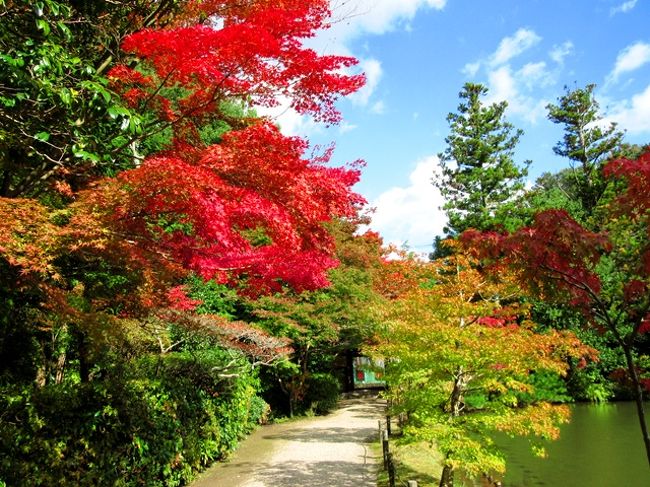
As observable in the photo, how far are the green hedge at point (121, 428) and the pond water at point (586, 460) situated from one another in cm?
585

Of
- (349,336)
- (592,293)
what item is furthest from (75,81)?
(349,336)

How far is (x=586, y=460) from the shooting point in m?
9.91

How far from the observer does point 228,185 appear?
4.64m

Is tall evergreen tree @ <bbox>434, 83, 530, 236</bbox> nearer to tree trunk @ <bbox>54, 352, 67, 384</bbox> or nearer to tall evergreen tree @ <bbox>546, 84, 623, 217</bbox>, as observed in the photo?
tall evergreen tree @ <bbox>546, 84, 623, 217</bbox>

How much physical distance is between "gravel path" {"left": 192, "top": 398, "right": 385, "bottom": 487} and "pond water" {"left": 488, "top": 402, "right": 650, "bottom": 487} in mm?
3019

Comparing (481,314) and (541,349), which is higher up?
(481,314)

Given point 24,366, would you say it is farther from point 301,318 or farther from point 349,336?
point 349,336

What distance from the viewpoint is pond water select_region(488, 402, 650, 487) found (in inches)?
335

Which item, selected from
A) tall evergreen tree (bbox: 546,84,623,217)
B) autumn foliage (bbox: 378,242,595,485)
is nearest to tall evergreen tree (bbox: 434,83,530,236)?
tall evergreen tree (bbox: 546,84,623,217)

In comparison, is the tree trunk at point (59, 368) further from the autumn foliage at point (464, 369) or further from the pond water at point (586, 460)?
the pond water at point (586, 460)

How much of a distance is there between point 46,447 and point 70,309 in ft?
5.19

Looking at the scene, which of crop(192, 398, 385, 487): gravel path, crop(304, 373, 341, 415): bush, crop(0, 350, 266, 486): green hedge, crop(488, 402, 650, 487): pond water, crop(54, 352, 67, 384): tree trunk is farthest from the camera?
crop(304, 373, 341, 415): bush

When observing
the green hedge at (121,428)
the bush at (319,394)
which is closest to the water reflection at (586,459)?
the green hedge at (121,428)

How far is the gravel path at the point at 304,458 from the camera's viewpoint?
7.54 meters
